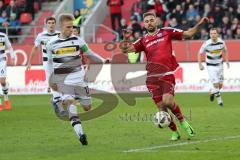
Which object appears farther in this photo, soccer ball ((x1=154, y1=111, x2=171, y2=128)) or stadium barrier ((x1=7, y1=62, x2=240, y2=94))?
stadium barrier ((x1=7, y1=62, x2=240, y2=94))

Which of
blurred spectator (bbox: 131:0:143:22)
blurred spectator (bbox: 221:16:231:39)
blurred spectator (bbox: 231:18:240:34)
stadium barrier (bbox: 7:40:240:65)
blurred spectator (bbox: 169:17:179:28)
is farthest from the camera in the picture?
blurred spectator (bbox: 131:0:143:22)

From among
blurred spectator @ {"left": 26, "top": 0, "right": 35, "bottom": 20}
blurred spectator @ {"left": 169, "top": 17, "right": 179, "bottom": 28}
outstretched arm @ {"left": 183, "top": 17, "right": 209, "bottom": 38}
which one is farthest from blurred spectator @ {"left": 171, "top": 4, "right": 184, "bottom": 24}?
outstretched arm @ {"left": 183, "top": 17, "right": 209, "bottom": 38}

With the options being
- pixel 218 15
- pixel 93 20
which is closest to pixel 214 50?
pixel 218 15

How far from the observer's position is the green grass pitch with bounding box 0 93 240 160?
42.2 feet

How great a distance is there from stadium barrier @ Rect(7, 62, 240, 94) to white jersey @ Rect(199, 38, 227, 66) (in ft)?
13.9

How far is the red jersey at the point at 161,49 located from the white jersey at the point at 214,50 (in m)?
10.7

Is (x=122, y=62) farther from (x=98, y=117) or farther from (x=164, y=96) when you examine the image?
(x=164, y=96)

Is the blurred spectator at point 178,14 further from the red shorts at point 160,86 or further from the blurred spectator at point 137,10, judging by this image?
the red shorts at point 160,86

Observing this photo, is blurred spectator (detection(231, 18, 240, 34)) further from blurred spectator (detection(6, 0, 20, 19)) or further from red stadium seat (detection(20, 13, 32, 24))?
blurred spectator (detection(6, 0, 20, 19))

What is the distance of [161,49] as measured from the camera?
49.3ft

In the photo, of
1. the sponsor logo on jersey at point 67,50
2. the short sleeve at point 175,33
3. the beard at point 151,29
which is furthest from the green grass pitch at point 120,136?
the beard at point 151,29

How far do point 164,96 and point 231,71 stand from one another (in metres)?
15.8

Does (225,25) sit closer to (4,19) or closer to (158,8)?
(158,8)

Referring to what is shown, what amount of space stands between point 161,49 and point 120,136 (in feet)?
6.75
